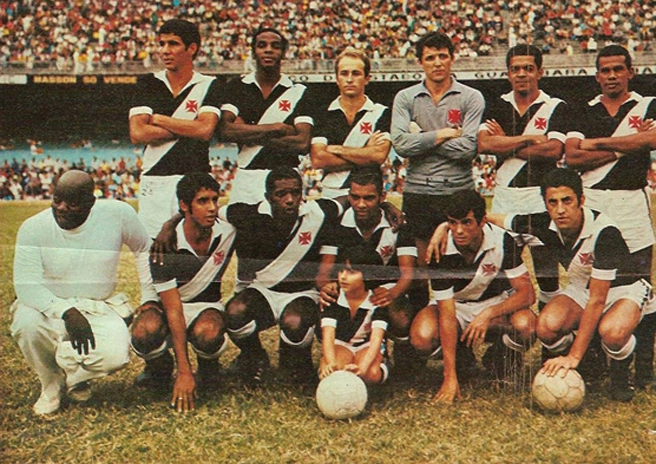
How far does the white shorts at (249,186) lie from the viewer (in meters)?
2.83

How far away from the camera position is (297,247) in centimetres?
284

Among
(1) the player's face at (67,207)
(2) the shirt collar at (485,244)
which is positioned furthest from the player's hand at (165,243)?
(2) the shirt collar at (485,244)

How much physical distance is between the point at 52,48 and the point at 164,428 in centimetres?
165

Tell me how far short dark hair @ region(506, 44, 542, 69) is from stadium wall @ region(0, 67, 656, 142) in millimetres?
72

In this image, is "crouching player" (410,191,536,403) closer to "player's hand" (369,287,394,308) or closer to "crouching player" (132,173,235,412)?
"player's hand" (369,287,394,308)

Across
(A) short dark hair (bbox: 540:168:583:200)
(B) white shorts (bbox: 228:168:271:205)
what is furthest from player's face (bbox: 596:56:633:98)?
(B) white shorts (bbox: 228:168:271:205)

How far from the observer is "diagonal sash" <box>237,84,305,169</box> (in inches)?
111

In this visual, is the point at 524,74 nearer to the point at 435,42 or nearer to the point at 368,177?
the point at 435,42

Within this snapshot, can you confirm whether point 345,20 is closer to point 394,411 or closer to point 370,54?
point 370,54

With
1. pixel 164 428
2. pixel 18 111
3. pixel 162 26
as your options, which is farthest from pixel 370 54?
pixel 164 428

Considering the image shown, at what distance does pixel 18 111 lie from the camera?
9.45 feet

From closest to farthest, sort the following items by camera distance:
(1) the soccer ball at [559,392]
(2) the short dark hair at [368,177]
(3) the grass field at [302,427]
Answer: (3) the grass field at [302,427], (1) the soccer ball at [559,392], (2) the short dark hair at [368,177]

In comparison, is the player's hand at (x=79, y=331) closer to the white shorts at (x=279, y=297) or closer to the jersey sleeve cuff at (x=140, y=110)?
the white shorts at (x=279, y=297)

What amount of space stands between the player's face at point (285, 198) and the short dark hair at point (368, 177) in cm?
23
